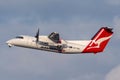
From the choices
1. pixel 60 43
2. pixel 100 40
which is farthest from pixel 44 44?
pixel 100 40

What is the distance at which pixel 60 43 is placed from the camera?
403ft

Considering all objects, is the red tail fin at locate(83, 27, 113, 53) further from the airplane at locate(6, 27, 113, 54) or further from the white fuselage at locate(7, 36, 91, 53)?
the white fuselage at locate(7, 36, 91, 53)

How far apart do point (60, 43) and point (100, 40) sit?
12659 millimetres

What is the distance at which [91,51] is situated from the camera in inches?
4956

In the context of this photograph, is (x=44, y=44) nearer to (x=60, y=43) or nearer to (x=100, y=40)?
(x=60, y=43)

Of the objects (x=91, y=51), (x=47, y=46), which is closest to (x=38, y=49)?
(x=47, y=46)

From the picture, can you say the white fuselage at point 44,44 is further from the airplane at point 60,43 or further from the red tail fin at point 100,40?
the red tail fin at point 100,40

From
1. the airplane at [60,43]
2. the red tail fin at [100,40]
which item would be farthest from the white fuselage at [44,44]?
the red tail fin at [100,40]

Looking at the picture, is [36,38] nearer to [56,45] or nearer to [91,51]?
[56,45]

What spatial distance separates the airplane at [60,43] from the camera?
12138 centimetres

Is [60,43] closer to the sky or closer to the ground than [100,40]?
closer to the sky

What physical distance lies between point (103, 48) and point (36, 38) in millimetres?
19092

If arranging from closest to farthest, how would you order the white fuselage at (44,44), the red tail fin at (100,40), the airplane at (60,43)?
the white fuselage at (44,44)
the airplane at (60,43)
the red tail fin at (100,40)

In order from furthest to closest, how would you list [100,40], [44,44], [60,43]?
[100,40] < [60,43] < [44,44]
